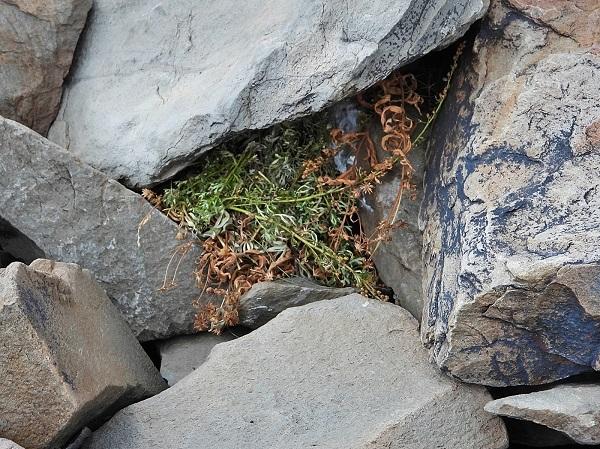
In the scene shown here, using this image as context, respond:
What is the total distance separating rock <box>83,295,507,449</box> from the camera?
259 centimetres

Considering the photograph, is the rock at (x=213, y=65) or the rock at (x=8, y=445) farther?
the rock at (x=213, y=65)

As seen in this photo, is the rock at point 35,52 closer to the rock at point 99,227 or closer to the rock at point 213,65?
the rock at point 213,65

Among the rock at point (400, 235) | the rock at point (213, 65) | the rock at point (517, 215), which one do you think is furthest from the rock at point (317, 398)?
the rock at point (213, 65)

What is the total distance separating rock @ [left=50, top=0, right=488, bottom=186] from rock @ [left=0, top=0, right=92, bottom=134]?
7 centimetres

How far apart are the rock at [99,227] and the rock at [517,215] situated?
0.89m

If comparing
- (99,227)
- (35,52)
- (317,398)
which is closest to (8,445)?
(317,398)

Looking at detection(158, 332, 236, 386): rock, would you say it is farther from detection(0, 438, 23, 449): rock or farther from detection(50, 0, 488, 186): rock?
detection(0, 438, 23, 449): rock

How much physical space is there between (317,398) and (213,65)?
1267 millimetres

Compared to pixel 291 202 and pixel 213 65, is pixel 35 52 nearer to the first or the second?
pixel 213 65

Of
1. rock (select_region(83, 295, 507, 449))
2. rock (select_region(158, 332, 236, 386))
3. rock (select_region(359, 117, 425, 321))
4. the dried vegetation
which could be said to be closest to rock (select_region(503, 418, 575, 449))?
rock (select_region(83, 295, 507, 449))

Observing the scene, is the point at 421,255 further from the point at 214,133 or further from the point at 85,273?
the point at 85,273

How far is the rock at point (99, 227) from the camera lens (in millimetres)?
3125

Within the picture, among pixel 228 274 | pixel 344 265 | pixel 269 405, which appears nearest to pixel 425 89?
pixel 344 265

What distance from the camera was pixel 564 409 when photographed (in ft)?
7.97
